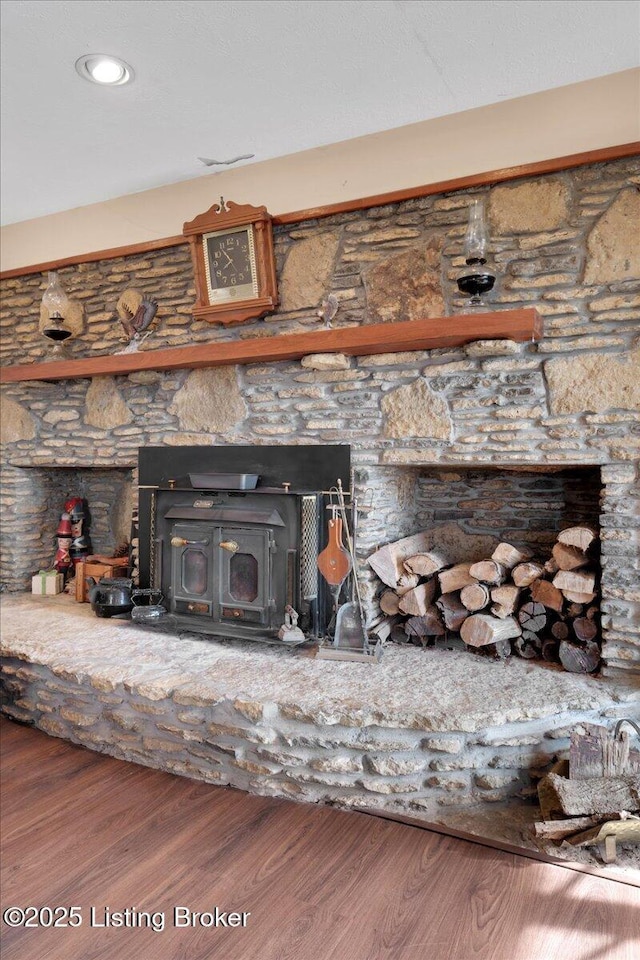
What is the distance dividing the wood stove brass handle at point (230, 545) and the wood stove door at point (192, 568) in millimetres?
72

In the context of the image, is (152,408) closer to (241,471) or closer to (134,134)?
(241,471)

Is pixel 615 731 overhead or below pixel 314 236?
below

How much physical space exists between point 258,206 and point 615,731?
2768 mm

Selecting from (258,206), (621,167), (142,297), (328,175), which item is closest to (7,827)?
(142,297)

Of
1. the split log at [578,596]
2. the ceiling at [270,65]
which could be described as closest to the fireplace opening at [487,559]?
the split log at [578,596]

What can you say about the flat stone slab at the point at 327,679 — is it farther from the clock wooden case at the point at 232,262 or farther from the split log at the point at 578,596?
the clock wooden case at the point at 232,262

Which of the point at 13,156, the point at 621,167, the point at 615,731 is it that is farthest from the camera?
the point at 13,156

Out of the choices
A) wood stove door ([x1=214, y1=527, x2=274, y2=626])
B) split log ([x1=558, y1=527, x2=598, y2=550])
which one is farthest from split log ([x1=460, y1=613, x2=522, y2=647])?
wood stove door ([x1=214, y1=527, x2=274, y2=626])

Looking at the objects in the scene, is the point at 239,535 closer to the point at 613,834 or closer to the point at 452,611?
the point at 452,611

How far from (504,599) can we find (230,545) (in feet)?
4.32

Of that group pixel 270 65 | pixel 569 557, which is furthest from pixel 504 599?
pixel 270 65

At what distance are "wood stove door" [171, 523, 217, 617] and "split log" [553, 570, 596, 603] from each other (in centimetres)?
163

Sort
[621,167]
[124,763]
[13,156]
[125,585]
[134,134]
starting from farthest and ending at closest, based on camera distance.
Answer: [125,585] → [13,156] → [134,134] → [124,763] → [621,167]

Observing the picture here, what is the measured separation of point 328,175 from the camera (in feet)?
9.59
